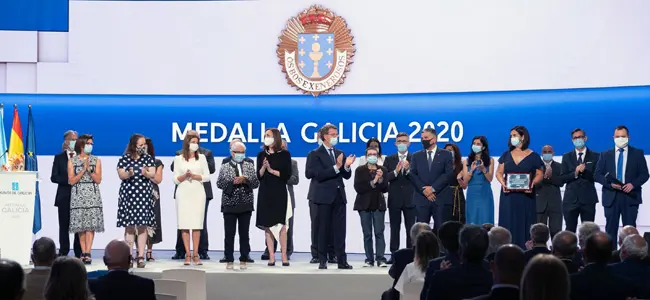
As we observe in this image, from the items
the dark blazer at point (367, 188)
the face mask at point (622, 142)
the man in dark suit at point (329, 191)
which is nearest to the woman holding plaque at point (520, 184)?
the face mask at point (622, 142)

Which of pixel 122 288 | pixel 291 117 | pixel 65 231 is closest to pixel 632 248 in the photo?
pixel 122 288

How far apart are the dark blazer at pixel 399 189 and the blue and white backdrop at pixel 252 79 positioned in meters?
2.28

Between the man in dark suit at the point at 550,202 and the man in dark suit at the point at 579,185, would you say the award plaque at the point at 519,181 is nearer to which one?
the man in dark suit at the point at 579,185

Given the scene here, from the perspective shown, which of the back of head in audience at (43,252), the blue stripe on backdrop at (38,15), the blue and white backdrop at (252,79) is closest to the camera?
the back of head in audience at (43,252)

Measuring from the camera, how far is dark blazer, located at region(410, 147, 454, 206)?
31.6ft

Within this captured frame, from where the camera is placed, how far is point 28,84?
12.8m

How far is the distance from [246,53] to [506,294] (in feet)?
30.2

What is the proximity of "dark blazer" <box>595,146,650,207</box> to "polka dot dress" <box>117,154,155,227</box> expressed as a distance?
15.1 feet

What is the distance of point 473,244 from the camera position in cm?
475

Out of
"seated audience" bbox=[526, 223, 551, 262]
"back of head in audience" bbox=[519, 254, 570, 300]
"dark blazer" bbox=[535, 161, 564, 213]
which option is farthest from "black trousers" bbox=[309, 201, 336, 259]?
"back of head in audience" bbox=[519, 254, 570, 300]

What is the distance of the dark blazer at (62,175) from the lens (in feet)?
32.5

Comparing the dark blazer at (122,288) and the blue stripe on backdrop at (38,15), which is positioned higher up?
the blue stripe on backdrop at (38,15)

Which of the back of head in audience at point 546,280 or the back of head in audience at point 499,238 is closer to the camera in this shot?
the back of head in audience at point 546,280

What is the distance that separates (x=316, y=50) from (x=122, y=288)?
327 inches
